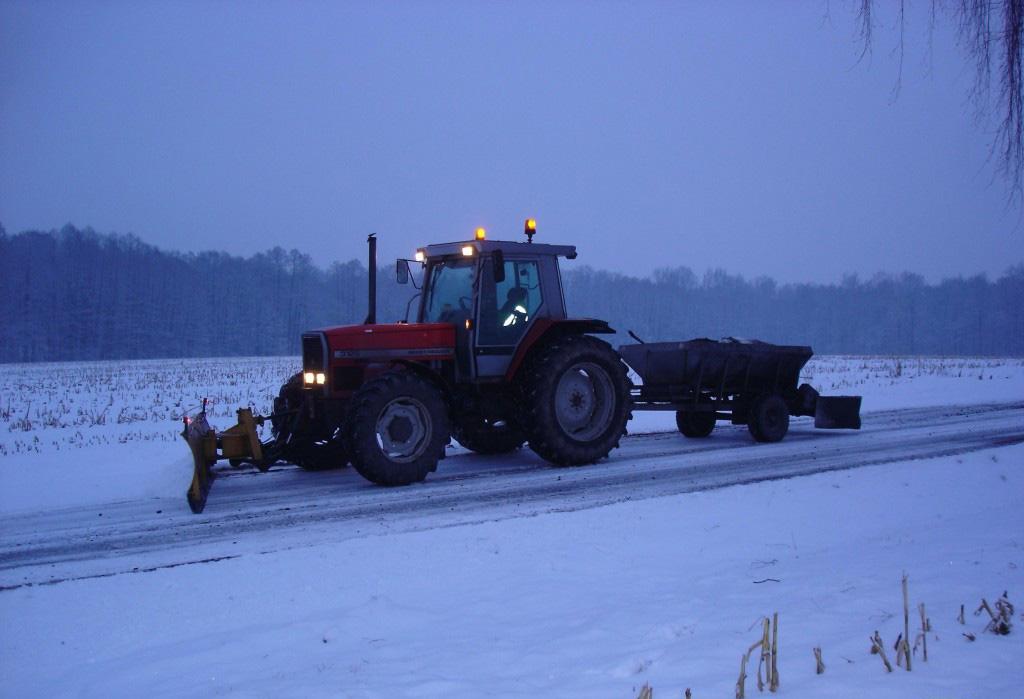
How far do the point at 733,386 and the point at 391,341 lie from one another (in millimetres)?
5648

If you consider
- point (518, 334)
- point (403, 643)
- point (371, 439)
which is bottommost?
point (403, 643)

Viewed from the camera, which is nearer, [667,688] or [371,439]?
[667,688]

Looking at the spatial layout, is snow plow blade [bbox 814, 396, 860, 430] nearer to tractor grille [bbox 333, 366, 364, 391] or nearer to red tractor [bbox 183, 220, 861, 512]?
red tractor [bbox 183, 220, 861, 512]

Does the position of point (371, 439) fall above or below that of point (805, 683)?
above

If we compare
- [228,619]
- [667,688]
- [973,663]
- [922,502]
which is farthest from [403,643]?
[922,502]

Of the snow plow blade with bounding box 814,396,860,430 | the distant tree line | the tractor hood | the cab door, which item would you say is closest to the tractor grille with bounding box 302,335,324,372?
the tractor hood

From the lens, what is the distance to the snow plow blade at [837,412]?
12.8 metres

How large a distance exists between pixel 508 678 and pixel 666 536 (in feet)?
9.54

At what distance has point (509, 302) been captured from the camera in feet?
32.9

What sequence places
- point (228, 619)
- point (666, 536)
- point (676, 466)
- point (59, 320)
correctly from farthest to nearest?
point (59, 320), point (676, 466), point (666, 536), point (228, 619)

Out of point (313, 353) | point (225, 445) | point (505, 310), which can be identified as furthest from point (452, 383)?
point (225, 445)

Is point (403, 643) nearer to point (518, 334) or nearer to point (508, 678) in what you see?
point (508, 678)

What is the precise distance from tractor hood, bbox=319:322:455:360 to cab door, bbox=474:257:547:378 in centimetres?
39

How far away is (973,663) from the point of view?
3.73 meters
